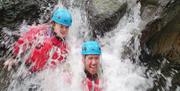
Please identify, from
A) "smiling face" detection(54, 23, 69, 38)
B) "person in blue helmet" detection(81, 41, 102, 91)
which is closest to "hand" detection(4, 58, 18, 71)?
"smiling face" detection(54, 23, 69, 38)

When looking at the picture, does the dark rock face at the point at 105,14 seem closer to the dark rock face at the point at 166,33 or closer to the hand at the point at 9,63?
the dark rock face at the point at 166,33

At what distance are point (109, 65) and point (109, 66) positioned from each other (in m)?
0.02

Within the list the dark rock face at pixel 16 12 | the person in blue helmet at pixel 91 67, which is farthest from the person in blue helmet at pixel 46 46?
the dark rock face at pixel 16 12

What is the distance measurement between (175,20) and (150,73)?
0.99m

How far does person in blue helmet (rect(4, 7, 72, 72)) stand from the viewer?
5828 millimetres

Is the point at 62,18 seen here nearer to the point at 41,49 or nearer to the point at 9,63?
the point at 41,49

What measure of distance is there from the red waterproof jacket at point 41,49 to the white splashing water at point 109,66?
15 cm

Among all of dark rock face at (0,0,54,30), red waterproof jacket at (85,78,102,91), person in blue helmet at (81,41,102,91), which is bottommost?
red waterproof jacket at (85,78,102,91)

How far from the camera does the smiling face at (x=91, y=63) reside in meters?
5.58

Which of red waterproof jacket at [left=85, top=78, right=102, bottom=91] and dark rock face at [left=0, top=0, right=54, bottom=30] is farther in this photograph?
dark rock face at [left=0, top=0, right=54, bottom=30]

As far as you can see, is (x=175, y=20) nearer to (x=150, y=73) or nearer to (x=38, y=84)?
(x=150, y=73)

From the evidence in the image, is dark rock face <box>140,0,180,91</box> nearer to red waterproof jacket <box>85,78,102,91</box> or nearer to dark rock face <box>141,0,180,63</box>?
dark rock face <box>141,0,180,63</box>

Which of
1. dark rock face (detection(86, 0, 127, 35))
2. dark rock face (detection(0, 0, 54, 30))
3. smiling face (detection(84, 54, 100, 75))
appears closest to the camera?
smiling face (detection(84, 54, 100, 75))

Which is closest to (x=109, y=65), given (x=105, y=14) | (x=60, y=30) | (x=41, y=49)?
(x=105, y=14)
